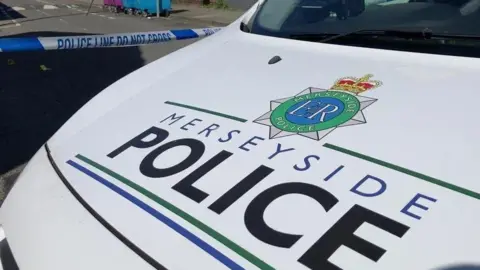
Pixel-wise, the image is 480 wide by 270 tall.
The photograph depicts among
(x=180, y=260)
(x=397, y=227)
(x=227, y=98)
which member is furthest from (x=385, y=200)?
(x=227, y=98)

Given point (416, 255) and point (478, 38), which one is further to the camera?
point (478, 38)

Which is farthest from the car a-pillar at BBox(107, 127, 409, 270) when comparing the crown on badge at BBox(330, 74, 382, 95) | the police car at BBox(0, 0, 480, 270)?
the crown on badge at BBox(330, 74, 382, 95)

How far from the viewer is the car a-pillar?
111 centimetres

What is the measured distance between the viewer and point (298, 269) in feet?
3.58

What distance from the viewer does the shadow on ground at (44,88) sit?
16.5ft

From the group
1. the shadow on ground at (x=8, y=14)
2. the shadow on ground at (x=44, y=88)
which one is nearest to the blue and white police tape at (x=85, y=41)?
the shadow on ground at (x=44, y=88)

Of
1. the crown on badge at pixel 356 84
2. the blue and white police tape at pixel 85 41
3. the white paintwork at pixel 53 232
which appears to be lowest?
the blue and white police tape at pixel 85 41

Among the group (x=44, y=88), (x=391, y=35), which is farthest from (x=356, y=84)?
(x=44, y=88)

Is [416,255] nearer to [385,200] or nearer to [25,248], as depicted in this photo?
[385,200]

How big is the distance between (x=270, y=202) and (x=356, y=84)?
0.60 m

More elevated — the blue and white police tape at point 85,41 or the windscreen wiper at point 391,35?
the windscreen wiper at point 391,35

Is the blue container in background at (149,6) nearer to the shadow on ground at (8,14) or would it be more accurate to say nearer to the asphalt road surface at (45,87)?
the asphalt road surface at (45,87)

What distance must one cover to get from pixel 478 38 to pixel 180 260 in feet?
4.32

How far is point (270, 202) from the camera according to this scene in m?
1.30
